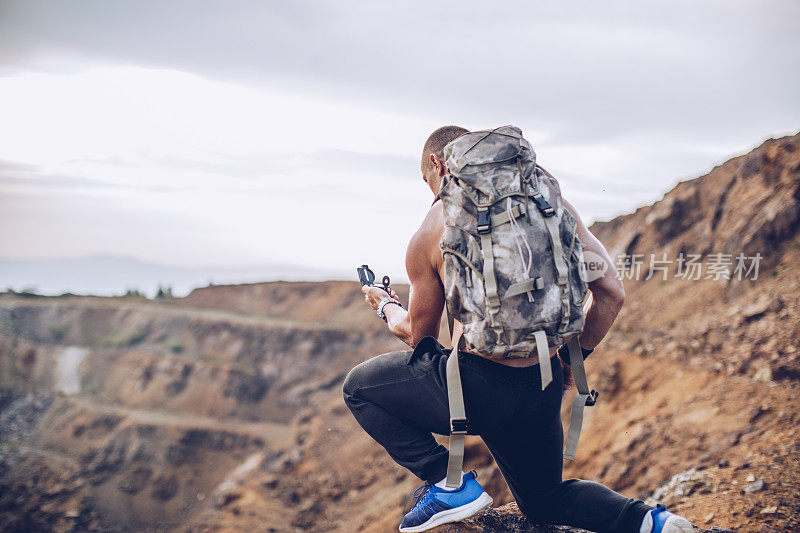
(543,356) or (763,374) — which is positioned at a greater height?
(543,356)

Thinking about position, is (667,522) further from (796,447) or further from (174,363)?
(174,363)

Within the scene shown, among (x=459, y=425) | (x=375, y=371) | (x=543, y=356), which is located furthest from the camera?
(x=375, y=371)

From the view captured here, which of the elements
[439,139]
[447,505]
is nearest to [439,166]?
[439,139]

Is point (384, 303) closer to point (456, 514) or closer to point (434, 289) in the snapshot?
point (434, 289)

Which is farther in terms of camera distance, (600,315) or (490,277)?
(600,315)

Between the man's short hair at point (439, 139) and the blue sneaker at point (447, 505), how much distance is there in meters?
1.97

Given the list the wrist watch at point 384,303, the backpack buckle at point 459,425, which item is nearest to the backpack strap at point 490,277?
the backpack buckle at point 459,425

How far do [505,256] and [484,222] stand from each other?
20cm

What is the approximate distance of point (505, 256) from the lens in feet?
9.05

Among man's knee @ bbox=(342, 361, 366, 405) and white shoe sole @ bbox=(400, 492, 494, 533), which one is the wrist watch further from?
white shoe sole @ bbox=(400, 492, 494, 533)

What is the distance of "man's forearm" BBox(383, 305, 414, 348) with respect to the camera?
10.6ft

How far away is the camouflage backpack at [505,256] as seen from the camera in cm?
275

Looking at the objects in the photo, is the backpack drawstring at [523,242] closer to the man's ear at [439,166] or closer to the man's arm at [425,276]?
the man's arm at [425,276]

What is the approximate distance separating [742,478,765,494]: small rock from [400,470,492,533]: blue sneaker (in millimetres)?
3628
